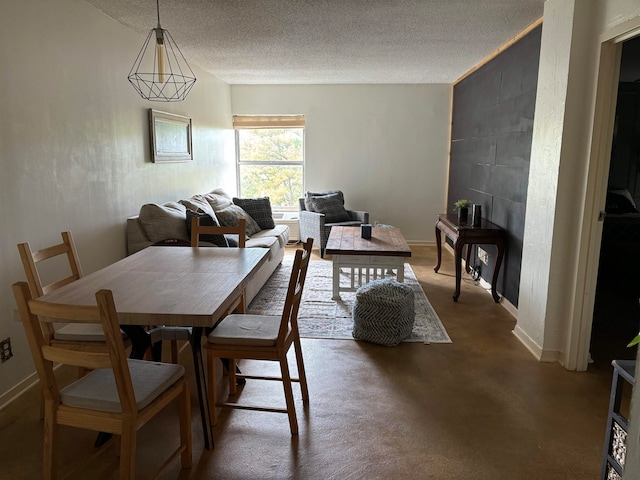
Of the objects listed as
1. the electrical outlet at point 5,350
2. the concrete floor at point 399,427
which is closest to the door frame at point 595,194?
the concrete floor at point 399,427

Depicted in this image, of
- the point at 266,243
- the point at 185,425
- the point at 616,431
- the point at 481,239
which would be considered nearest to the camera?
the point at 616,431

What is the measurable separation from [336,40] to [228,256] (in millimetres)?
2439

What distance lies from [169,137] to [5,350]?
257 centimetres

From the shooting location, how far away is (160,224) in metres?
3.70

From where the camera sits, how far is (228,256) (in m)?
2.64

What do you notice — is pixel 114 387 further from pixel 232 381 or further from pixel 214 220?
pixel 214 220

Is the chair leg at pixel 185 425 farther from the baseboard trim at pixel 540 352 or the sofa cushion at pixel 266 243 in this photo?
the sofa cushion at pixel 266 243

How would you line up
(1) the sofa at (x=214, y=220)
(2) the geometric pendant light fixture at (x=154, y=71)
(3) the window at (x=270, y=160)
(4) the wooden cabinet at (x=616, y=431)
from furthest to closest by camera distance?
(3) the window at (x=270, y=160) → (2) the geometric pendant light fixture at (x=154, y=71) → (1) the sofa at (x=214, y=220) → (4) the wooden cabinet at (x=616, y=431)

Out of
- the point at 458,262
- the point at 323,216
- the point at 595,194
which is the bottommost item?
the point at 458,262

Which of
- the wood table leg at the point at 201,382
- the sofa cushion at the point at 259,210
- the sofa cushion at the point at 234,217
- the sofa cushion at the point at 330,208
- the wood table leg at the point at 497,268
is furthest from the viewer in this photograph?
the sofa cushion at the point at 330,208

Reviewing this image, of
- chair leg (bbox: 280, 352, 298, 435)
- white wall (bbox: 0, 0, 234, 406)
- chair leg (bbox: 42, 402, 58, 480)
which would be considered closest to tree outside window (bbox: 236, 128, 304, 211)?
white wall (bbox: 0, 0, 234, 406)

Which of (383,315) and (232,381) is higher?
(383,315)

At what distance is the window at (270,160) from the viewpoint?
6.87 metres

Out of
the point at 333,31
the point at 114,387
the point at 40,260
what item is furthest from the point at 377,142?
the point at 114,387
